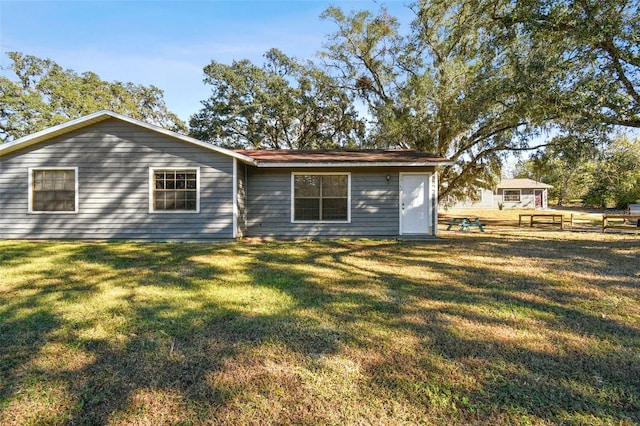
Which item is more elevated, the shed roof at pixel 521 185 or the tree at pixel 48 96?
the tree at pixel 48 96

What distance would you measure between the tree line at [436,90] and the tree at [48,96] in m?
0.09

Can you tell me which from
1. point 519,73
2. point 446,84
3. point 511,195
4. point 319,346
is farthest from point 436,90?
point 511,195

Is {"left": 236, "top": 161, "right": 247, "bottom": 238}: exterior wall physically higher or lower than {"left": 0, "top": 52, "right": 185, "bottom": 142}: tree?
lower

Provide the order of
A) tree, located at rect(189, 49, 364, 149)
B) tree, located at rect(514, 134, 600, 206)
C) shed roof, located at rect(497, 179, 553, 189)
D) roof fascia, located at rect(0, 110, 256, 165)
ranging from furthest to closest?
shed roof, located at rect(497, 179, 553, 189) → tree, located at rect(189, 49, 364, 149) → roof fascia, located at rect(0, 110, 256, 165) → tree, located at rect(514, 134, 600, 206)

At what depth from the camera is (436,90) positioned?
14.9 meters

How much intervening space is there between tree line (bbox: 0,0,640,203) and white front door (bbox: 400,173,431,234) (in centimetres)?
263

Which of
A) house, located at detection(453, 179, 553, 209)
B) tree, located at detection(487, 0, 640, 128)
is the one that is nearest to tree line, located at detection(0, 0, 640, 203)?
tree, located at detection(487, 0, 640, 128)

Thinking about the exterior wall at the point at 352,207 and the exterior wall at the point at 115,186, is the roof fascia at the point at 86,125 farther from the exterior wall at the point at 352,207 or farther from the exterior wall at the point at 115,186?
the exterior wall at the point at 352,207

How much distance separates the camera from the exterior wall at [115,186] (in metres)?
9.48

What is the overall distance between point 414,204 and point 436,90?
23.6ft

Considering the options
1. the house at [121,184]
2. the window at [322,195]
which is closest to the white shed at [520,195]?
the house at [121,184]

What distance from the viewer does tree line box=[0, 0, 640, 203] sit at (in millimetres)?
8398

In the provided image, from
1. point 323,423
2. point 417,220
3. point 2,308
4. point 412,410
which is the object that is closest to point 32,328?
point 2,308

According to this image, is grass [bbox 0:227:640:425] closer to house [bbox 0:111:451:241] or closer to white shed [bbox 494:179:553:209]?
house [bbox 0:111:451:241]
